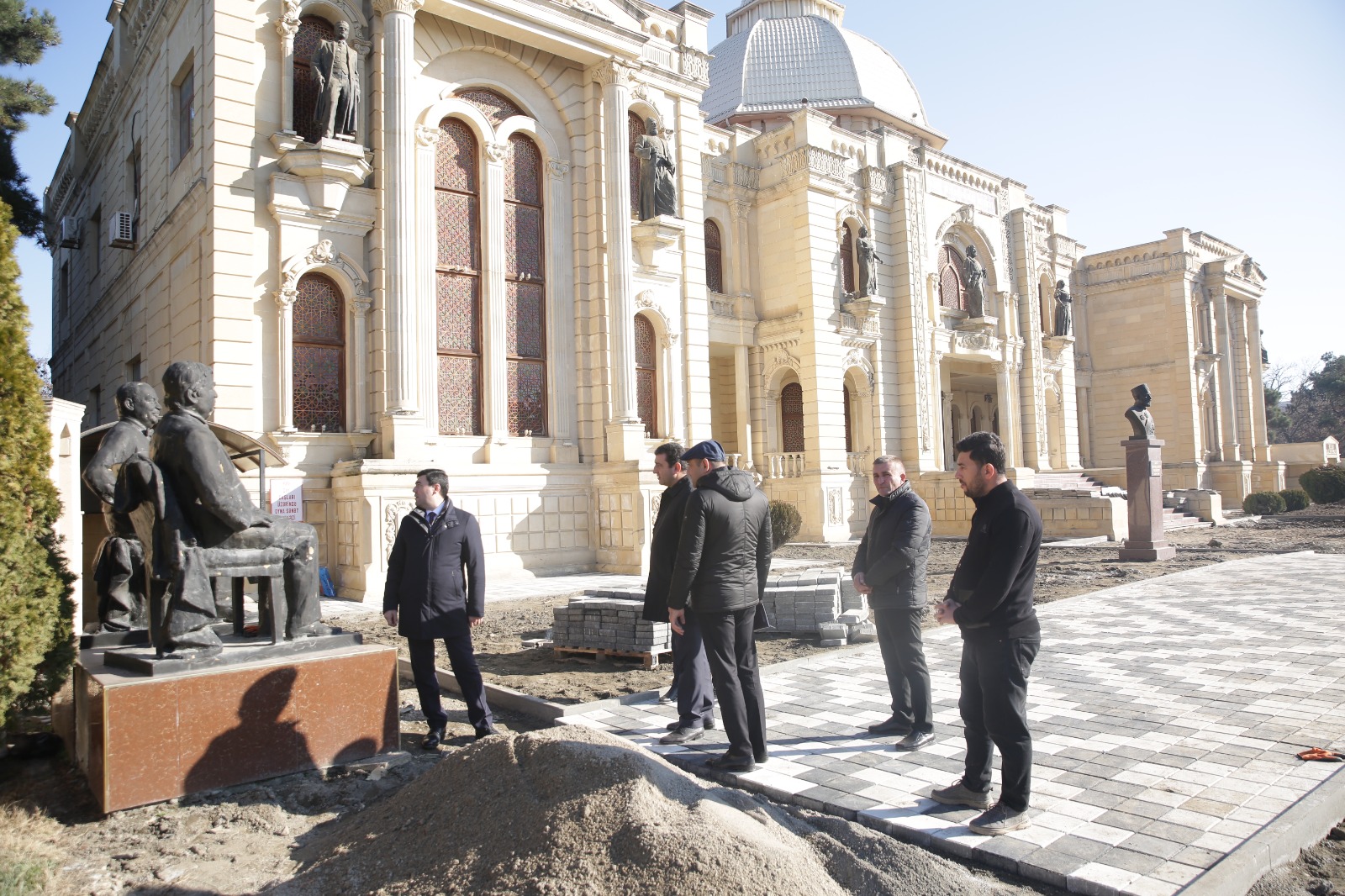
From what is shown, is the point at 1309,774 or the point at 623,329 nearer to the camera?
the point at 1309,774

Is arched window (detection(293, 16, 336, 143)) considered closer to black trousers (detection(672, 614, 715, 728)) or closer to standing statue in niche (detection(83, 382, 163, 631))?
standing statue in niche (detection(83, 382, 163, 631))

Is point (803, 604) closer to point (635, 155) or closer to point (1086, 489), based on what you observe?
point (635, 155)

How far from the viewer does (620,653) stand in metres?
8.35

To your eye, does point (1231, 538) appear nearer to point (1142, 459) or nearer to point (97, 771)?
point (1142, 459)

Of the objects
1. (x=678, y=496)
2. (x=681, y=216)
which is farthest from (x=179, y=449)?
(x=681, y=216)

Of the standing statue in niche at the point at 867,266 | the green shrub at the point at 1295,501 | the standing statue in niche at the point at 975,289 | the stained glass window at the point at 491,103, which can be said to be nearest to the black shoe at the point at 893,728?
the stained glass window at the point at 491,103

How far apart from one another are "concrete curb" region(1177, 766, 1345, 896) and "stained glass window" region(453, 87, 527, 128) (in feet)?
51.8

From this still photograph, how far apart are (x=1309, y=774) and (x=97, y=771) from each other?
633cm

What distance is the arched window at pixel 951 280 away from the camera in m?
28.6

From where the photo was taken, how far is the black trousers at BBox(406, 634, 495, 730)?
579 cm

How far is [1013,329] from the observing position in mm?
30281

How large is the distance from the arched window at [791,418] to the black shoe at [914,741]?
19.2 metres

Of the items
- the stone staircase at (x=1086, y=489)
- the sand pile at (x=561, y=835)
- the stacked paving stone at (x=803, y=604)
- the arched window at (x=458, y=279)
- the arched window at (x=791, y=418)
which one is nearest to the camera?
the sand pile at (x=561, y=835)

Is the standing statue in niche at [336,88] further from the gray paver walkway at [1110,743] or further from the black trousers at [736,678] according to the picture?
the black trousers at [736,678]
